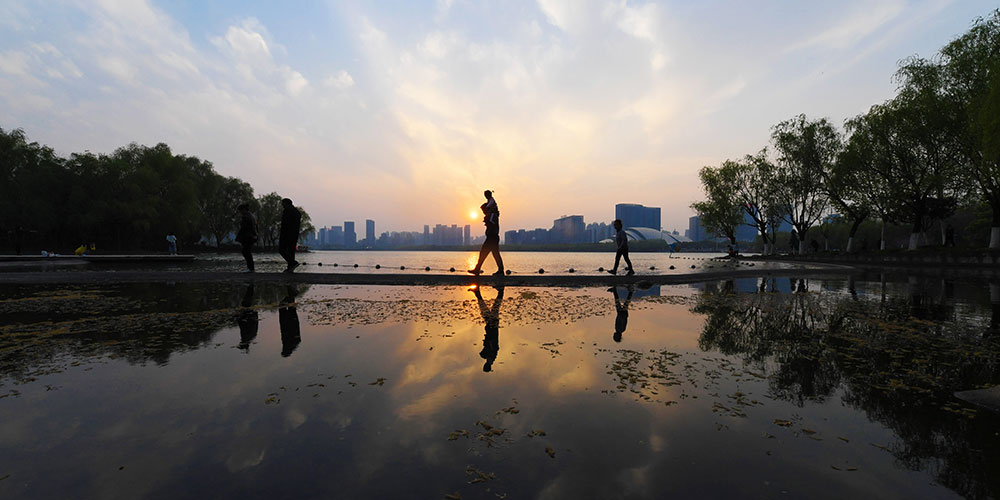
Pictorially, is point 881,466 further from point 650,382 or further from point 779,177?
point 779,177

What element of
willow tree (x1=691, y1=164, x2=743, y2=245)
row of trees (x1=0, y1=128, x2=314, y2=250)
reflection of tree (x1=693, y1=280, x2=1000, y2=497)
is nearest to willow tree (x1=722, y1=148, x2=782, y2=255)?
willow tree (x1=691, y1=164, x2=743, y2=245)

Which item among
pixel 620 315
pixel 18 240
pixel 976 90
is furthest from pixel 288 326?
pixel 18 240

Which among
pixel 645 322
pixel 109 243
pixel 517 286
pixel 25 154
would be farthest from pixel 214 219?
pixel 645 322

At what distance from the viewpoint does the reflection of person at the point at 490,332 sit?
17.8 feet

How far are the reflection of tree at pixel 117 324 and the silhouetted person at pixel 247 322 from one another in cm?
3

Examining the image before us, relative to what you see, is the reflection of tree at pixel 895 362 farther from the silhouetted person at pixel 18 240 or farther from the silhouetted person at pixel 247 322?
the silhouetted person at pixel 18 240

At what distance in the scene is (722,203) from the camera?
191 ft

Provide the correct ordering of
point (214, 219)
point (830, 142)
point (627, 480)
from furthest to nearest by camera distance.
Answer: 1. point (214, 219)
2. point (830, 142)
3. point (627, 480)

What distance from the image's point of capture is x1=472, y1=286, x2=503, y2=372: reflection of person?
17.8 ft

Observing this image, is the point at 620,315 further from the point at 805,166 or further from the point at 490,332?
the point at 805,166

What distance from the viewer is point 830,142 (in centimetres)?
4312

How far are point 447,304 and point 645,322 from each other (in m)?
4.66

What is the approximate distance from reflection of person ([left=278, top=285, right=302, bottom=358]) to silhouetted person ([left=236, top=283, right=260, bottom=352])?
0.43 m

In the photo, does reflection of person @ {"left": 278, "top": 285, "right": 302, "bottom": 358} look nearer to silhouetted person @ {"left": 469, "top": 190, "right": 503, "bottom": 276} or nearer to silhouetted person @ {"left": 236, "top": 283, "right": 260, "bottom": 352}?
silhouetted person @ {"left": 236, "top": 283, "right": 260, "bottom": 352}
